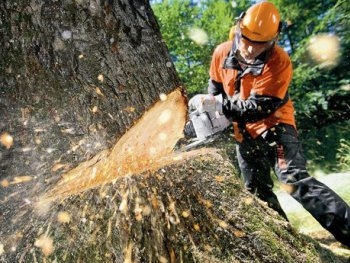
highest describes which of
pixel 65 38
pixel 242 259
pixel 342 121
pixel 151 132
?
pixel 65 38

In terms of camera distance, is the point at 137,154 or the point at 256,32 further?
the point at 256,32

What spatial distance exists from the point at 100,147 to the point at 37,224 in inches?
21.1

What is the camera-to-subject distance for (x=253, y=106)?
2770mm

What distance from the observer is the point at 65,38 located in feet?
6.55

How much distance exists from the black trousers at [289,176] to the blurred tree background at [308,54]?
3.95 meters

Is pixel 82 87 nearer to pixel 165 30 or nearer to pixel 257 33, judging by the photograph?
pixel 257 33

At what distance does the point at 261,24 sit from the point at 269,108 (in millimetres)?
677

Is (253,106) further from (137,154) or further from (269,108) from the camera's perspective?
(137,154)

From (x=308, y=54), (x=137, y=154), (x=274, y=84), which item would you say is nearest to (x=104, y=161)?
(x=137, y=154)

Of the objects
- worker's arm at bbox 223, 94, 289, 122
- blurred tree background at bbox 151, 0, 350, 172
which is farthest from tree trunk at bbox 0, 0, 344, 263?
blurred tree background at bbox 151, 0, 350, 172

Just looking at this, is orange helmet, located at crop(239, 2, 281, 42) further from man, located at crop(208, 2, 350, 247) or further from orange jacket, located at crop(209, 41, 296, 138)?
orange jacket, located at crop(209, 41, 296, 138)

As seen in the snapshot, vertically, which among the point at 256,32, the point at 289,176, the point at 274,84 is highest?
the point at 256,32

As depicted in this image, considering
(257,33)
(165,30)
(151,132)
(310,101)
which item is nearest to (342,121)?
(310,101)

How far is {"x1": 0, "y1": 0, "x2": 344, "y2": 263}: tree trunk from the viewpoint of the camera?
174 centimetres
